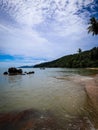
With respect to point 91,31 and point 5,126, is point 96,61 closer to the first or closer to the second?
point 91,31

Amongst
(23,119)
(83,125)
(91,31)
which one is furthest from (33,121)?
(91,31)

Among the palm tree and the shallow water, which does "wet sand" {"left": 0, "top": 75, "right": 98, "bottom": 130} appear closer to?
the shallow water

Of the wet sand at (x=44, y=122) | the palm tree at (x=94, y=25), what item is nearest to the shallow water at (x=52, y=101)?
the wet sand at (x=44, y=122)

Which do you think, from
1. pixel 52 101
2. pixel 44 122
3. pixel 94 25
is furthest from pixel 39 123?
pixel 94 25

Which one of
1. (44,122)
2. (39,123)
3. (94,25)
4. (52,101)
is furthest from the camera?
(94,25)

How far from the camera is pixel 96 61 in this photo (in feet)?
334

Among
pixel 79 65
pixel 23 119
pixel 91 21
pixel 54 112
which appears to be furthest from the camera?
pixel 79 65

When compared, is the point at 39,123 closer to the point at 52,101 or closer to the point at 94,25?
the point at 52,101

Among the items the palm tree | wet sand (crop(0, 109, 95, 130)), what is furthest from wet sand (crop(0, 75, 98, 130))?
the palm tree

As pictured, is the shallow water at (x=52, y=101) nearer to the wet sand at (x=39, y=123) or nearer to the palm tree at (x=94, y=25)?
the wet sand at (x=39, y=123)

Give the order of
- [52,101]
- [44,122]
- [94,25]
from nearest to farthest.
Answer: [44,122] < [52,101] < [94,25]

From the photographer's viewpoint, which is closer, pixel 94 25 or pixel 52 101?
pixel 52 101

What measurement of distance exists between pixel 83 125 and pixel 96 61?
102 metres

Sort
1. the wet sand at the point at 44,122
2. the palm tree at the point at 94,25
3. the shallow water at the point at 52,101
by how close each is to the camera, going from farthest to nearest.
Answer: the palm tree at the point at 94,25, the shallow water at the point at 52,101, the wet sand at the point at 44,122
